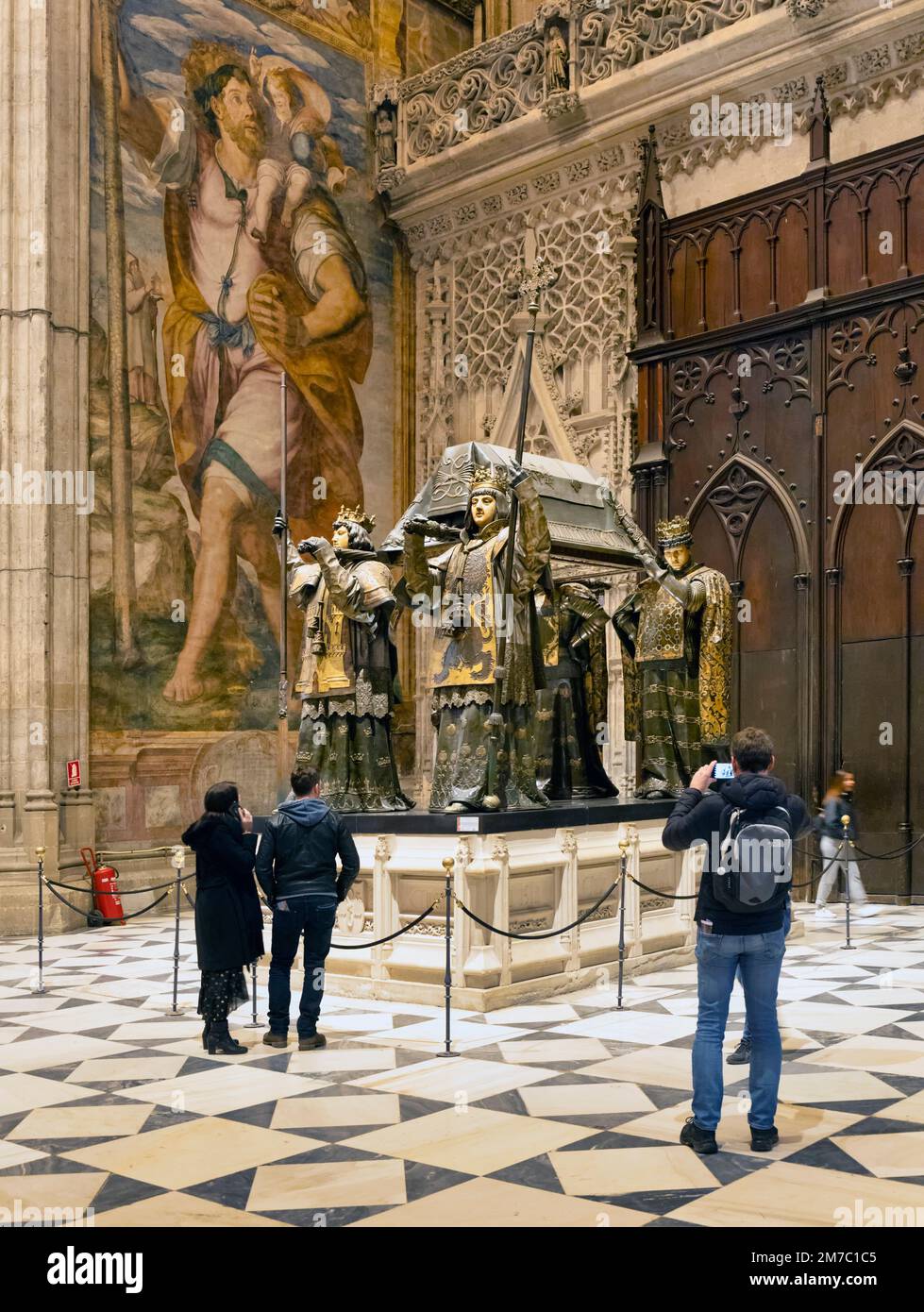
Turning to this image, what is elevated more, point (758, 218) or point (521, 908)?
point (758, 218)

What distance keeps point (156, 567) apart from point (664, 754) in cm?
637

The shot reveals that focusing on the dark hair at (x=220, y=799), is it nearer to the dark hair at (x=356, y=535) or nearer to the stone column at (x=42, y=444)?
the dark hair at (x=356, y=535)

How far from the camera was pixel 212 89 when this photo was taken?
1606 cm

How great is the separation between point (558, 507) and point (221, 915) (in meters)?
5.00

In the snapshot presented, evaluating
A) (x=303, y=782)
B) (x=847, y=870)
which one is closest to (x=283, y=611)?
(x=303, y=782)

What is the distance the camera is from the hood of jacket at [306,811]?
23.4 ft

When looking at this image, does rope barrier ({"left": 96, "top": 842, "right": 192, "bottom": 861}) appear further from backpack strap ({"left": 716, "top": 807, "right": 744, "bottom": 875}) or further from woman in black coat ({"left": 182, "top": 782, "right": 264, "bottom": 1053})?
backpack strap ({"left": 716, "top": 807, "right": 744, "bottom": 875})

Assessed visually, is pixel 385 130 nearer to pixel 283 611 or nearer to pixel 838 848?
pixel 283 611

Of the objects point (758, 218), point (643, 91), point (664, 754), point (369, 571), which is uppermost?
point (643, 91)

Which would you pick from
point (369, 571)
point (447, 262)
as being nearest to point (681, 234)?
point (447, 262)

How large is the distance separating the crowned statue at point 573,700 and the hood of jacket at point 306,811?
12.9ft

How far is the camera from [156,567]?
15.0 metres

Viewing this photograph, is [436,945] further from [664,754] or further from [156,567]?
[156,567]
